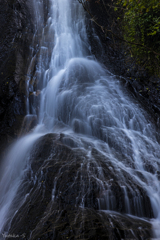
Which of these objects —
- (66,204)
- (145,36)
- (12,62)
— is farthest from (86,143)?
(145,36)

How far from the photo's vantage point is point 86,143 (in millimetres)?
5492

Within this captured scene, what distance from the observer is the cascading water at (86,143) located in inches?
136

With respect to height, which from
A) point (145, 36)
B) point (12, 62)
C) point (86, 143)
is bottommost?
point (86, 143)

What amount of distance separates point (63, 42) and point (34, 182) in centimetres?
1164

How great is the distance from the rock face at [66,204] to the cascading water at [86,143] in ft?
0.10

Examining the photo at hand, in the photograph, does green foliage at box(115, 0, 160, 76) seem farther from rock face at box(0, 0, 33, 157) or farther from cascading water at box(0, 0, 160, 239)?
rock face at box(0, 0, 33, 157)

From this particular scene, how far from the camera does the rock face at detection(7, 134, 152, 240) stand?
2619 millimetres

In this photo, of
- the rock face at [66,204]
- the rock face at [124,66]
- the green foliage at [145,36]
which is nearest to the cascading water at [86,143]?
the rock face at [66,204]

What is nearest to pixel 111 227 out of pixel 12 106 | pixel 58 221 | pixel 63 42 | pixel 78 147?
pixel 58 221

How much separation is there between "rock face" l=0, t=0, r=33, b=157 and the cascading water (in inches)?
24.3

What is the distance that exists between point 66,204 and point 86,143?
98.2 inches

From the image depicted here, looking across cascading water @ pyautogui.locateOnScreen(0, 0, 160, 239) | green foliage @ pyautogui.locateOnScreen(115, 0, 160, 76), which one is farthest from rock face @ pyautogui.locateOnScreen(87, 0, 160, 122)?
cascading water @ pyautogui.locateOnScreen(0, 0, 160, 239)

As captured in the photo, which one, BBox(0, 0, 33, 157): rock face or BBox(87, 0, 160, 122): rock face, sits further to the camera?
BBox(87, 0, 160, 122): rock face

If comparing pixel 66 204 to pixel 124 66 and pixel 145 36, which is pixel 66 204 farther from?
pixel 124 66
